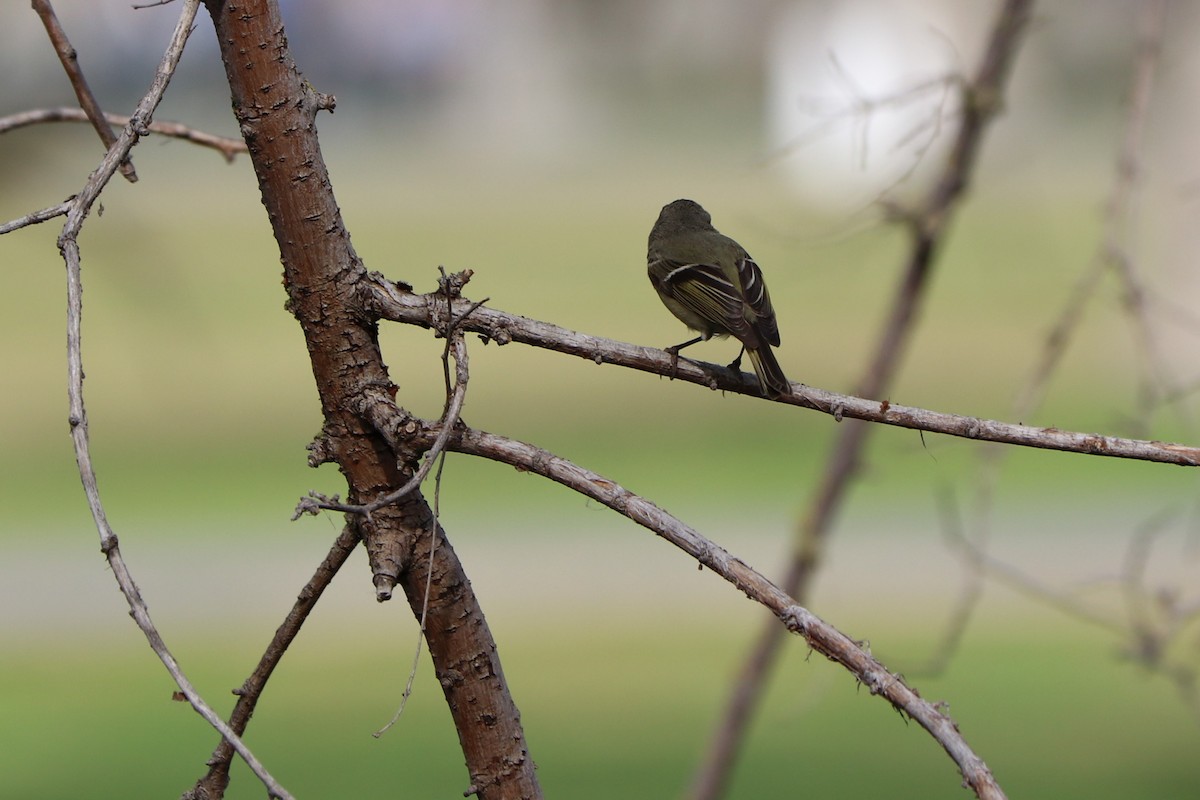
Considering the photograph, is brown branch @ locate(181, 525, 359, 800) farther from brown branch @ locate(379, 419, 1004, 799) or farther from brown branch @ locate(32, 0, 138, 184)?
brown branch @ locate(32, 0, 138, 184)

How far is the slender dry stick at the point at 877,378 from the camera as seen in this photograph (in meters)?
3.17

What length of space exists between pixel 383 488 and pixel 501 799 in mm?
516

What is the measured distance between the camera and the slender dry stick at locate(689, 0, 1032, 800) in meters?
3.17

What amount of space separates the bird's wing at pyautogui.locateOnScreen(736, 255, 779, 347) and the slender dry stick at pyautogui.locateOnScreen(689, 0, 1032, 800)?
285 millimetres

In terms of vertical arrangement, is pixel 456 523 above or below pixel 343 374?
above

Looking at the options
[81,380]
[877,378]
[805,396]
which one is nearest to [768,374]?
[805,396]

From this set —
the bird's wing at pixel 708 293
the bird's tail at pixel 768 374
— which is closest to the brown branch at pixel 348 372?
the bird's tail at pixel 768 374

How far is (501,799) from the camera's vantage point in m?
2.02

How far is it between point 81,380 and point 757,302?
2240 millimetres

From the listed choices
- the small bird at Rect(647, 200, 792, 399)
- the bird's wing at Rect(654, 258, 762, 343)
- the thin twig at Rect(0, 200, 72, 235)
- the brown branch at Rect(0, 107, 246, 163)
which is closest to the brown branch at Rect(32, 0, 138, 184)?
the brown branch at Rect(0, 107, 246, 163)

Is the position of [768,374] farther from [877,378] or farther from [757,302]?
[757,302]

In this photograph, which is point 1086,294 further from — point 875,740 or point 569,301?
point 569,301

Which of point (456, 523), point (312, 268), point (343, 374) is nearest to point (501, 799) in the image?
point (343, 374)

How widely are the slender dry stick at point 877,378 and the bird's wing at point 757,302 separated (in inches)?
11.2
